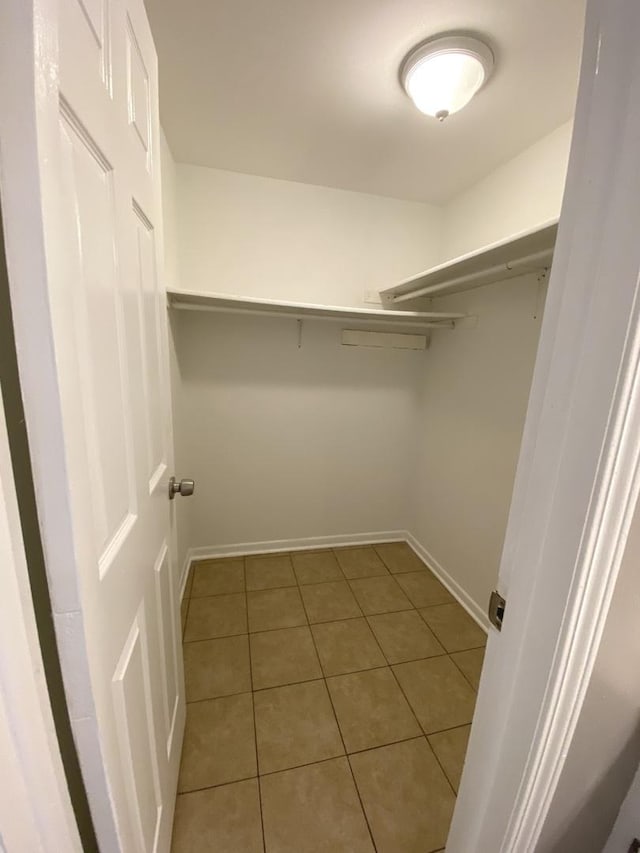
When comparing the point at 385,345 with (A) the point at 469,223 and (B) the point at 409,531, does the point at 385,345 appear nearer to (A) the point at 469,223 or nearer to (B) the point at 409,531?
(A) the point at 469,223

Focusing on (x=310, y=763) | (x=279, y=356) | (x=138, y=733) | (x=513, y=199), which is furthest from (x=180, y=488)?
(x=513, y=199)

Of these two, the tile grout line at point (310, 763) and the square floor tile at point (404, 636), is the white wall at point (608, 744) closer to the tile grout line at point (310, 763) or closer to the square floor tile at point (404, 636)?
the tile grout line at point (310, 763)

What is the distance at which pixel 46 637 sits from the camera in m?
0.51

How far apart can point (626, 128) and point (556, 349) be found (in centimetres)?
27

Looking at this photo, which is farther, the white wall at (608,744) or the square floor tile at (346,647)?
the square floor tile at (346,647)

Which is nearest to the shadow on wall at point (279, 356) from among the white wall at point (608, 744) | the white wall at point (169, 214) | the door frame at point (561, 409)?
the white wall at point (169, 214)

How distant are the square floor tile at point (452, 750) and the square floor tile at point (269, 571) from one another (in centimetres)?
112

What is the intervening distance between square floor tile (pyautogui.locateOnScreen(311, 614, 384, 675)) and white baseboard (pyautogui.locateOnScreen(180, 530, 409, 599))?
746mm

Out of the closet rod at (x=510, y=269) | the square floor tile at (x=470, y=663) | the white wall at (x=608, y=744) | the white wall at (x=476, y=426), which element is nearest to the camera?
the white wall at (x=608, y=744)

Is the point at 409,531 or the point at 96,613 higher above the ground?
the point at 96,613

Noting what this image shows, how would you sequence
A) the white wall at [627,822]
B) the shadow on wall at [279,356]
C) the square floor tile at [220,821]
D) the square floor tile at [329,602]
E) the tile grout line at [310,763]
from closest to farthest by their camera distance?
1. the white wall at [627,822]
2. the square floor tile at [220,821]
3. the tile grout line at [310,763]
4. the square floor tile at [329,602]
5. the shadow on wall at [279,356]

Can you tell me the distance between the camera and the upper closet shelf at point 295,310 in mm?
1787

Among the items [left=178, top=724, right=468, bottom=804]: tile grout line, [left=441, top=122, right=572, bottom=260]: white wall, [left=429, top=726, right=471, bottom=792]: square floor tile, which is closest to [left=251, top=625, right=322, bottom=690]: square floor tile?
[left=178, top=724, right=468, bottom=804]: tile grout line

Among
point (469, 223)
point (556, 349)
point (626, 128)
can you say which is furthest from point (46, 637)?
point (469, 223)
